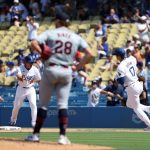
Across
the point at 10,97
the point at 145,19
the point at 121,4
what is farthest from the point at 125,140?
the point at 121,4

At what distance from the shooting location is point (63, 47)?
11.7 m

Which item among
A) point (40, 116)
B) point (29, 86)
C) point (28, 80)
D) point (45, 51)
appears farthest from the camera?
point (29, 86)

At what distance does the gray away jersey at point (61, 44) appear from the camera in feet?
38.2

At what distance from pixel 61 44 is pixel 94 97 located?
32.5ft

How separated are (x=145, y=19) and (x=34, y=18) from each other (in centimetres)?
543

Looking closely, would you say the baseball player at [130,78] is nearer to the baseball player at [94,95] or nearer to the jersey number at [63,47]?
the baseball player at [94,95]

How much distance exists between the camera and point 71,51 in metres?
11.8

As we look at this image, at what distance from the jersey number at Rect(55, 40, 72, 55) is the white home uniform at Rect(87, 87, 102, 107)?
9.69m

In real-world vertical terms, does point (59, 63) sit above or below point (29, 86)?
above

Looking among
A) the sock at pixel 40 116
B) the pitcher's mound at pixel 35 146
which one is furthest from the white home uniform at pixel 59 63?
the pitcher's mound at pixel 35 146

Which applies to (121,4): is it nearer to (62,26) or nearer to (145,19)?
(145,19)

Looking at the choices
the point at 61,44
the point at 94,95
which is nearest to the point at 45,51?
the point at 61,44

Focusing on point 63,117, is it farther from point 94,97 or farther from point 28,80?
point 94,97

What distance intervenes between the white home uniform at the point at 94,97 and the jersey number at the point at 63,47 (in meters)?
9.69
